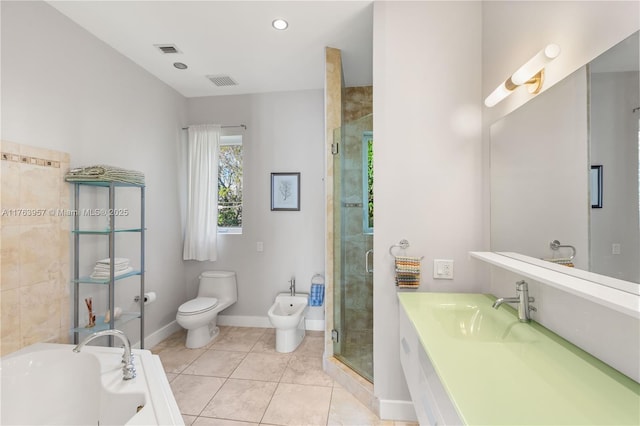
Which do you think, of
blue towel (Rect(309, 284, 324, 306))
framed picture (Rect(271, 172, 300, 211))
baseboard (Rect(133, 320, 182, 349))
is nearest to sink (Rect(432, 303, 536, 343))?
blue towel (Rect(309, 284, 324, 306))

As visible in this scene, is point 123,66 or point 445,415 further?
point 123,66

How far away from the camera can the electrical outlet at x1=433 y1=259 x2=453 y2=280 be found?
1661 mm

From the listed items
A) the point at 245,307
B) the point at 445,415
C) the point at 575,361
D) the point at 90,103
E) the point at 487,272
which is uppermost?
the point at 90,103

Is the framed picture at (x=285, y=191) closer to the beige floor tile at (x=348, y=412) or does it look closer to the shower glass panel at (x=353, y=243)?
the shower glass panel at (x=353, y=243)

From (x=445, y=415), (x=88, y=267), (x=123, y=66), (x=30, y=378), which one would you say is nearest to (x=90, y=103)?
(x=123, y=66)

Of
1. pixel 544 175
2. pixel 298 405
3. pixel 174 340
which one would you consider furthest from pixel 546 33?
pixel 174 340

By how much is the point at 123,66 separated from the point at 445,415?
3173mm

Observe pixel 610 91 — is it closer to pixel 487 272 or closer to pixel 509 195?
pixel 509 195

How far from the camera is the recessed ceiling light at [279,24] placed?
1.90 metres

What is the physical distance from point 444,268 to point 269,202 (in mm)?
2001

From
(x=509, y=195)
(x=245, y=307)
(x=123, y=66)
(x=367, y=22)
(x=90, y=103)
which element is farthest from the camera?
(x=245, y=307)

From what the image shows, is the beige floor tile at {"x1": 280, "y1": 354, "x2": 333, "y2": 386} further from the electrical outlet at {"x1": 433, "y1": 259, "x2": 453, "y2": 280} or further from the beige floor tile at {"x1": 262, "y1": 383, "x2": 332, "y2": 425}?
the electrical outlet at {"x1": 433, "y1": 259, "x2": 453, "y2": 280}

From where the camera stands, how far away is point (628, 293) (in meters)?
0.78

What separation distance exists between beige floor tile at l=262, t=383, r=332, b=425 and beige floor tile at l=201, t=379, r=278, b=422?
0.06 m
